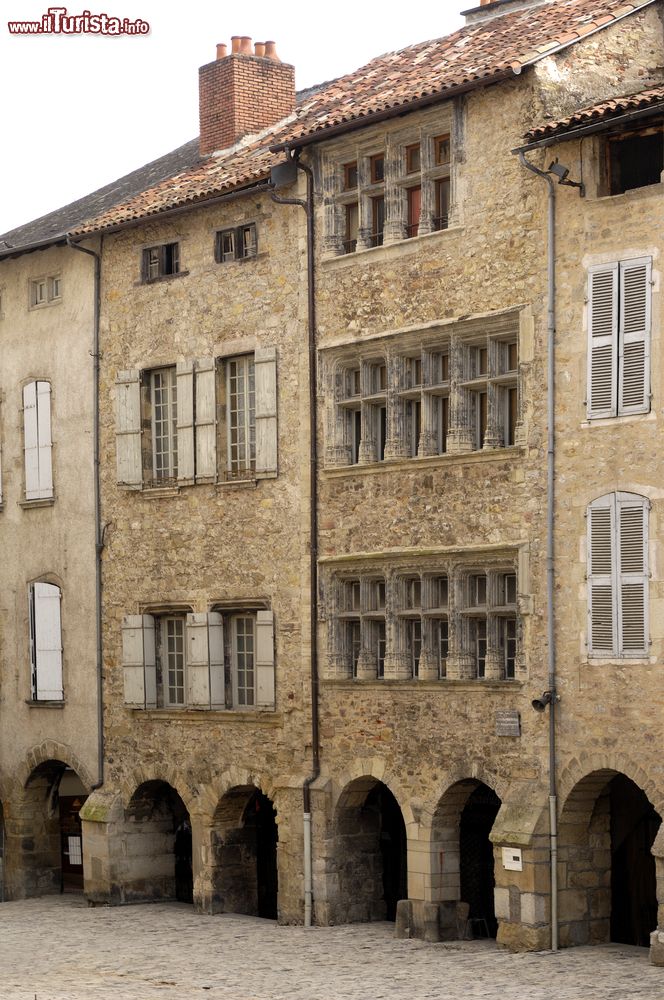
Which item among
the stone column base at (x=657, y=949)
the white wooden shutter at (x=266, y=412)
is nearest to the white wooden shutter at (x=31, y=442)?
the white wooden shutter at (x=266, y=412)

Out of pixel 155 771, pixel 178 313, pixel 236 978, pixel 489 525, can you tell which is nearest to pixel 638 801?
pixel 489 525

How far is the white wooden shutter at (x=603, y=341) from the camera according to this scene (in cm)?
2200

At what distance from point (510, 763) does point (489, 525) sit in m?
2.73

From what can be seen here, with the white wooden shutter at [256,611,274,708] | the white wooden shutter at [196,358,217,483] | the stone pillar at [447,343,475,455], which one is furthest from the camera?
the white wooden shutter at [196,358,217,483]

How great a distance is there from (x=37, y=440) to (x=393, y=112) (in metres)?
9.01

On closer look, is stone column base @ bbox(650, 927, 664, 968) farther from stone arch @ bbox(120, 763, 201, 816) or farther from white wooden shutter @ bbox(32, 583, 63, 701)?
white wooden shutter @ bbox(32, 583, 63, 701)

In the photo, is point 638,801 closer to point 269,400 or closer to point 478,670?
point 478,670

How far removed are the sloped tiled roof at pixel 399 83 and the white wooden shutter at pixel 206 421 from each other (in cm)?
231

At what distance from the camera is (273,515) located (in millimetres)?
26328

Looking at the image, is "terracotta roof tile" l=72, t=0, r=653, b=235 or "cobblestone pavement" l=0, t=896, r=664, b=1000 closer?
"cobblestone pavement" l=0, t=896, r=664, b=1000

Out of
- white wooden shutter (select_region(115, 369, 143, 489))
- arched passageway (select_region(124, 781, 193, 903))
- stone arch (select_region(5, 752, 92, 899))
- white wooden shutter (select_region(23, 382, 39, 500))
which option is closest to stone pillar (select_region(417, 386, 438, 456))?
white wooden shutter (select_region(115, 369, 143, 489))

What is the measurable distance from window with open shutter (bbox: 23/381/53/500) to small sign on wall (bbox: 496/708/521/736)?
9.87 meters

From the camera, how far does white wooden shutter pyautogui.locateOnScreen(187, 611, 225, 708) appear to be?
2708 cm

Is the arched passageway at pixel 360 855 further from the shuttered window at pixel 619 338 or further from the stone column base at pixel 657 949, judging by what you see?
the shuttered window at pixel 619 338
